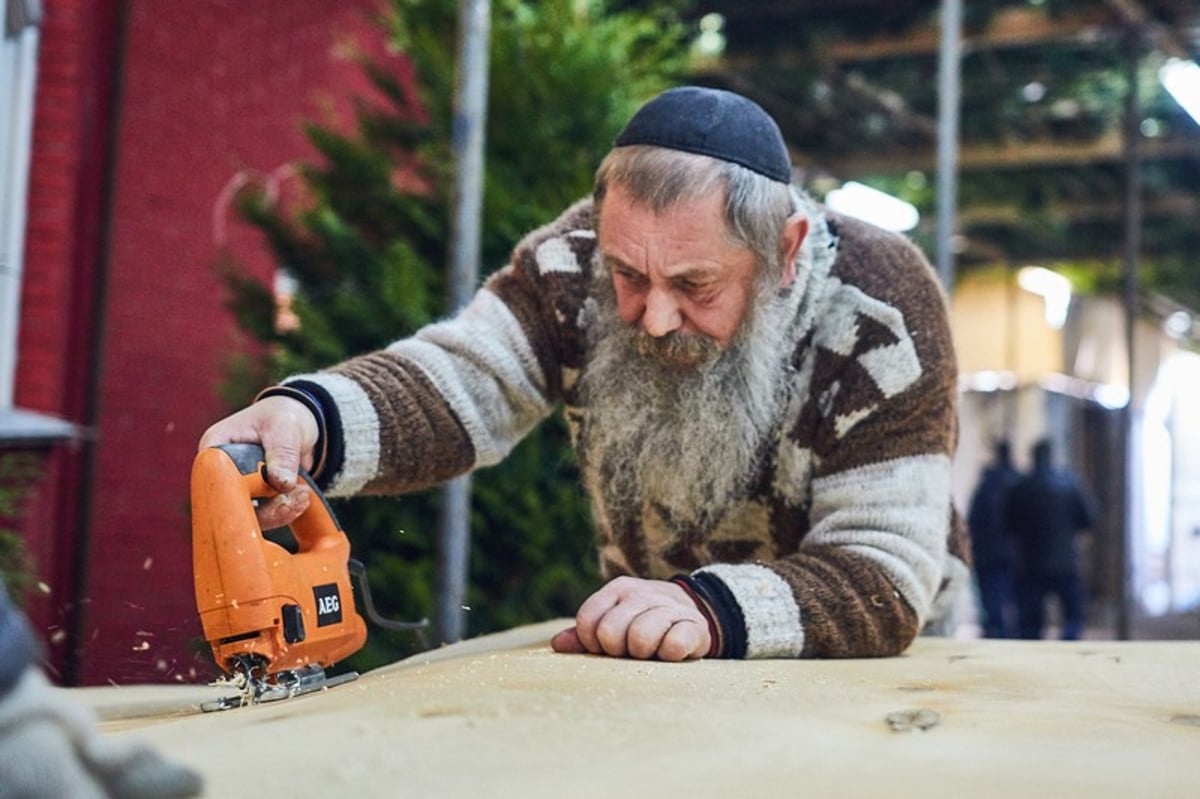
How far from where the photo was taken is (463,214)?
13.0ft

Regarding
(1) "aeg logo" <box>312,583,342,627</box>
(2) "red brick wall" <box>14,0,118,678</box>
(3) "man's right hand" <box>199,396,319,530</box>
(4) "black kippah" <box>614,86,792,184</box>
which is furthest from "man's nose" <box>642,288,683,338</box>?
(2) "red brick wall" <box>14,0,118,678</box>

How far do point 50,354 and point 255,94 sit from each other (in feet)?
6.13

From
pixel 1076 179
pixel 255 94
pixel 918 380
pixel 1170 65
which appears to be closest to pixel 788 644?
pixel 918 380

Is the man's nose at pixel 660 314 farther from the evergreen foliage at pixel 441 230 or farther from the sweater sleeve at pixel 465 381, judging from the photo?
the evergreen foliage at pixel 441 230

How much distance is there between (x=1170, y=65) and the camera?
11.2 m

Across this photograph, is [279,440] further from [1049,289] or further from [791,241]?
[1049,289]

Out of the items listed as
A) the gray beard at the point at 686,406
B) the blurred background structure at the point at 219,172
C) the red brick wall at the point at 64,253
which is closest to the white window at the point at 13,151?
the blurred background structure at the point at 219,172

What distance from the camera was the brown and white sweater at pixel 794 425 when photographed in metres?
2.51

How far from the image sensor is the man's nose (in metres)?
2.63

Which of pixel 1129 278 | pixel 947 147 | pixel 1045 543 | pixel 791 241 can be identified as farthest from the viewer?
pixel 1045 543

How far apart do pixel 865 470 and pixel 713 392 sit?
0.33m

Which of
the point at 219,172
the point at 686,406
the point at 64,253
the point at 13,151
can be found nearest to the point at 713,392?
the point at 686,406

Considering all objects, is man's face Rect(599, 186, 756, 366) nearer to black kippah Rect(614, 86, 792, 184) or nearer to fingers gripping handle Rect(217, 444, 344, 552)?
black kippah Rect(614, 86, 792, 184)

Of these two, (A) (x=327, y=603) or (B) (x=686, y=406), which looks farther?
(B) (x=686, y=406)
